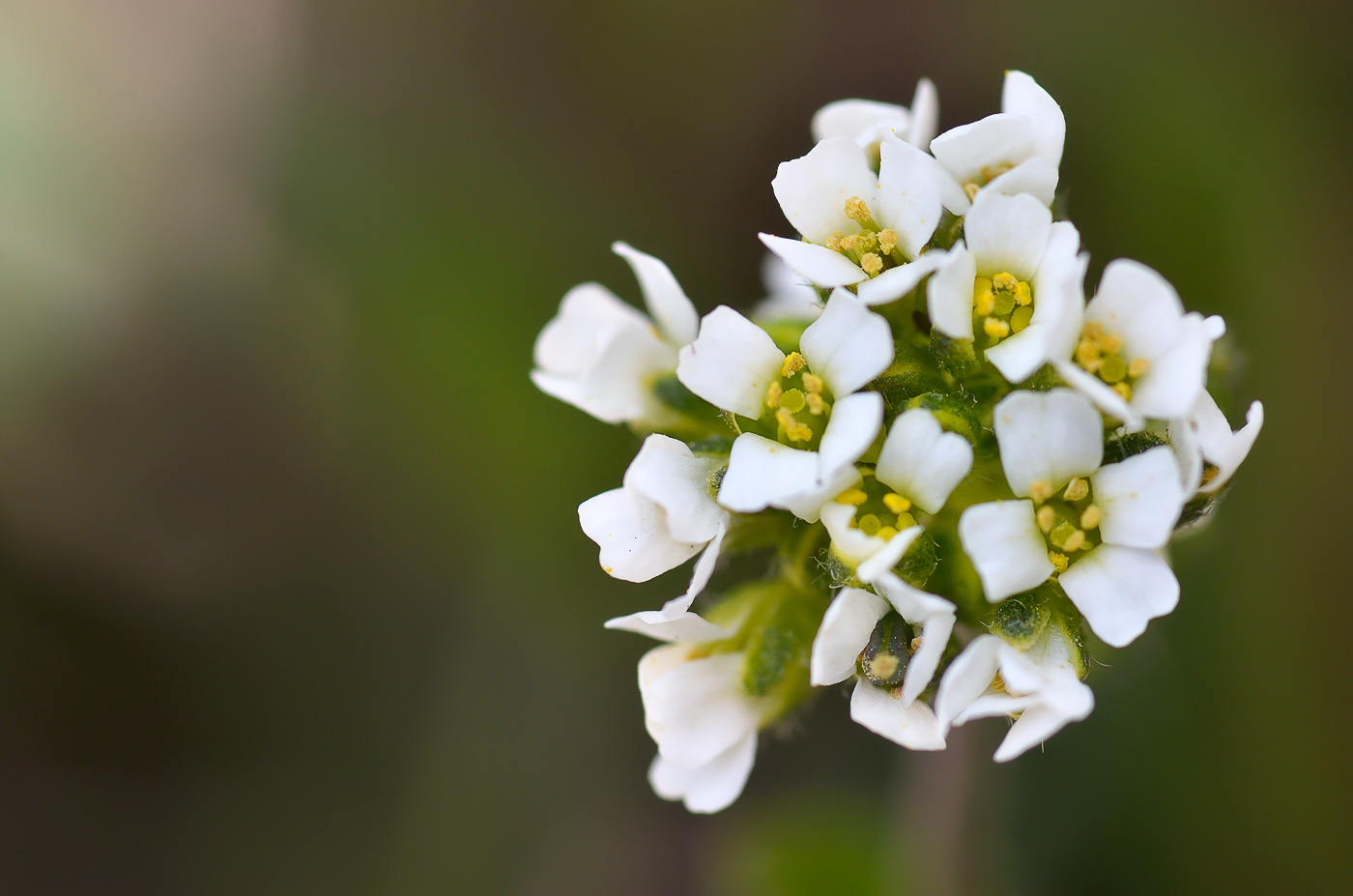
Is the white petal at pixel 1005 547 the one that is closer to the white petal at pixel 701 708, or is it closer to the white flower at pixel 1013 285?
the white flower at pixel 1013 285

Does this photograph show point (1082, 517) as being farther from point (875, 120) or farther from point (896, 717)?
point (875, 120)

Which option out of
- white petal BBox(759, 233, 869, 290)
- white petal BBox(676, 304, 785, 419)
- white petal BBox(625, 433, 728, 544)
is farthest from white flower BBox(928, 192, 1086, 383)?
white petal BBox(625, 433, 728, 544)

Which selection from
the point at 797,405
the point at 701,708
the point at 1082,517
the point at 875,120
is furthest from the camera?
the point at 875,120

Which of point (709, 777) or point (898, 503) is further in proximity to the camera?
point (709, 777)

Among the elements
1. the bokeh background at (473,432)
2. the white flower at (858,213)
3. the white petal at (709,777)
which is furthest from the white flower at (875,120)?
the bokeh background at (473,432)

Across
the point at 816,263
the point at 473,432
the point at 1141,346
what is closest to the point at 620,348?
the point at 816,263

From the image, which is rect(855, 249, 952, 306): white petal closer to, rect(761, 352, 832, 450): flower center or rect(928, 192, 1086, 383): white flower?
rect(928, 192, 1086, 383): white flower

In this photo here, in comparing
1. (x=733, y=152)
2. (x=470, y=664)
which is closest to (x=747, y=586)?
(x=470, y=664)
